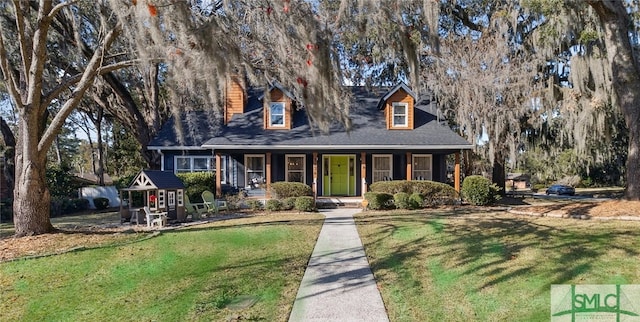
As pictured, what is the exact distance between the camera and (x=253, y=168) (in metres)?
16.5

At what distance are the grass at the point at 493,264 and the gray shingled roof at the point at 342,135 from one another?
6.96m

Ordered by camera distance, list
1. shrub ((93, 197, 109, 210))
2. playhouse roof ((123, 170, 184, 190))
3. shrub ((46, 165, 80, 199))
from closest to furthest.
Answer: playhouse roof ((123, 170, 184, 190)), shrub ((93, 197, 109, 210)), shrub ((46, 165, 80, 199))

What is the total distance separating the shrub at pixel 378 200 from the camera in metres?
13.0

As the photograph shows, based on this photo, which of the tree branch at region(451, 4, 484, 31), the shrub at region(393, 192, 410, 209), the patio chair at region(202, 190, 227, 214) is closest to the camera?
the patio chair at region(202, 190, 227, 214)

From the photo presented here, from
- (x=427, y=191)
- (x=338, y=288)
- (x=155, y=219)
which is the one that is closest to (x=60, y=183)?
(x=155, y=219)

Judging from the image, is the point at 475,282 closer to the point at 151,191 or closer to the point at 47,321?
the point at 47,321

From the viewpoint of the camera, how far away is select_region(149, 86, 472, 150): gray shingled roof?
590 inches

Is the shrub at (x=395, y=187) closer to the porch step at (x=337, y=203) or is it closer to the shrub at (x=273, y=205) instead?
the porch step at (x=337, y=203)

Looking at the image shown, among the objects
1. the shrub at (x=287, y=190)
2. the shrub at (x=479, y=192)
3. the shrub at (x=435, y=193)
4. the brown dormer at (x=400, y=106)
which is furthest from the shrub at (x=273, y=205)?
the shrub at (x=479, y=192)

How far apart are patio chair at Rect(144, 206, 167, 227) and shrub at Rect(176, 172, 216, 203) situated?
4.75 m

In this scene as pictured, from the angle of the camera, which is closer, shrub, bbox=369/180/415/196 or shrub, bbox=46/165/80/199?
shrub, bbox=369/180/415/196

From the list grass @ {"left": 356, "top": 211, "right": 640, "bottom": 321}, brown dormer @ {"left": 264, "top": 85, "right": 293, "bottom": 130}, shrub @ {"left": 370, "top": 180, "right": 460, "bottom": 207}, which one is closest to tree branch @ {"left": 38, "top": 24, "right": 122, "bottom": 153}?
grass @ {"left": 356, "top": 211, "right": 640, "bottom": 321}

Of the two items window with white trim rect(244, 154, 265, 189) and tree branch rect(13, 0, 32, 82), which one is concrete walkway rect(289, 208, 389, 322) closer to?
tree branch rect(13, 0, 32, 82)

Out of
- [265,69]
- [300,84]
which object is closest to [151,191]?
[265,69]
